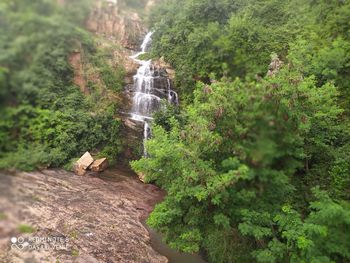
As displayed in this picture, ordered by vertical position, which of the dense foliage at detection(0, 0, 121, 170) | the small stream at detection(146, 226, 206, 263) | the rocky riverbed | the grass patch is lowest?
the small stream at detection(146, 226, 206, 263)

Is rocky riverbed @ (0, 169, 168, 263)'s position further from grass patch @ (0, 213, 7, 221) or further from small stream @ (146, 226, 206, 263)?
grass patch @ (0, 213, 7, 221)

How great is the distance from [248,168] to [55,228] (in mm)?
7259

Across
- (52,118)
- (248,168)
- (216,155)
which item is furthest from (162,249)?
(52,118)

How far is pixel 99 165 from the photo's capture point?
14070 millimetres

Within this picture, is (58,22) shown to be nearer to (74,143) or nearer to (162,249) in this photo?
(74,143)

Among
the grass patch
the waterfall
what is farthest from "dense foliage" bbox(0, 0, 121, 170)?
the waterfall

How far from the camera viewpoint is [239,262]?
28.6ft

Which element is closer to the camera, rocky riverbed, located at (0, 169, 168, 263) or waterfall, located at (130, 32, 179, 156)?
rocky riverbed, located at (0, 169, 168, 263)

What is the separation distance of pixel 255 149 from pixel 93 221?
27.1ft

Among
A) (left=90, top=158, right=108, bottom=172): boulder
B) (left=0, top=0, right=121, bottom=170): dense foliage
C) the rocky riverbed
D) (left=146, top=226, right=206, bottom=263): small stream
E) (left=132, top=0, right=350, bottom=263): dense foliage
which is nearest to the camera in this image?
(left=0, top=0, right=121, bottom=170): dense foliage

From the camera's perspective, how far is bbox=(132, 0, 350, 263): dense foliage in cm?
392

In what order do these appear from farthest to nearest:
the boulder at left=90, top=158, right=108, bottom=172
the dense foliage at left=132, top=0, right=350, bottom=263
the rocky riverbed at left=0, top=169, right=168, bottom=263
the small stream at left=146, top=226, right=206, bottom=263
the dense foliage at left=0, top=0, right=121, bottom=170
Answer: the boulder at left=90, top=158, right=108, bottom=172 → the small stream at left=146, top=226, right=206, bottom=263 → the rocky riverbed at left=0, top=169, right=168, bottom=263 → the dense foliage at left=132, top=0, right=350, bottom=263 → the dense foliage at left=0, top=0, right=121, bottom=170

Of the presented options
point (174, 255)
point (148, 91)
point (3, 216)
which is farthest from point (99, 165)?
point (3, 216)

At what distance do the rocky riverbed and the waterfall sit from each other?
3.96 m
